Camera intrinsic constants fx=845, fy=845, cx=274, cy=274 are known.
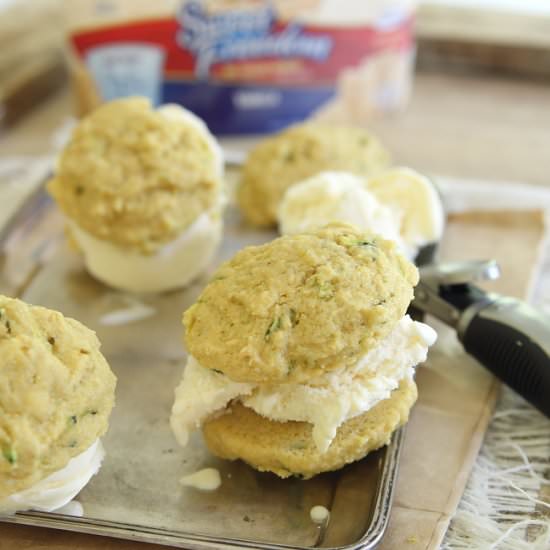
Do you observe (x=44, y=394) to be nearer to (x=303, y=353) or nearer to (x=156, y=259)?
(x=303, y=353)

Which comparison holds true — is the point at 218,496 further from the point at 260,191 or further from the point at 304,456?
the point at 260,191

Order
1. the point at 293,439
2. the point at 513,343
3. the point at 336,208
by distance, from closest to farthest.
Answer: the point at 293,439, the point at 513,343, the point at 336,208

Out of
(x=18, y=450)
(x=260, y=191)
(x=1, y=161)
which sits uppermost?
(x=18, y=450)

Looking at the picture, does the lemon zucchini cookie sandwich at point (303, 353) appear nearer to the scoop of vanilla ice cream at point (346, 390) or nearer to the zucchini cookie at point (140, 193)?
the scoop of vanilla ice cream at point (346, 390)

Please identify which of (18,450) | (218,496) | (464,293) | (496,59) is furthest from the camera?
(496,59)

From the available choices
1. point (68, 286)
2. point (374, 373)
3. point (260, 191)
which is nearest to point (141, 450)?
point (374, 373)

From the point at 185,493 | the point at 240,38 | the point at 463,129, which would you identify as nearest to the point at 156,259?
the point at 185,493

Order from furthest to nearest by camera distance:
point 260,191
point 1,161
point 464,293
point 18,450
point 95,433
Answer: point 1,161, point 260,191, point 464,293, point 95,433, point 18,450
